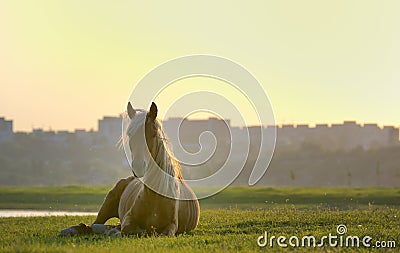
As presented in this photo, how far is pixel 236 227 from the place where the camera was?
14578 millimetres

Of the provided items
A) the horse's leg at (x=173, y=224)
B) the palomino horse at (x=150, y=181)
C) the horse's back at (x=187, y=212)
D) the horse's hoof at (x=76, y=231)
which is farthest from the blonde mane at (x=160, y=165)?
the horse's hoof at (x=76, y=231)

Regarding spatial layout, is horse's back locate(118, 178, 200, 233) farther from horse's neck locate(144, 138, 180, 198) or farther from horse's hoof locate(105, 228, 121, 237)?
horse's neck locate(144, 138, 180, 198)

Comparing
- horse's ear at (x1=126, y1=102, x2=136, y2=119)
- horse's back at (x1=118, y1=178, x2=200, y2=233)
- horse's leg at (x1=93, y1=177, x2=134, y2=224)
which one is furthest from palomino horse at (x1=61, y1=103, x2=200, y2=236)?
horse's leg at (x1=93, y1=177, x2=134, y2=224)

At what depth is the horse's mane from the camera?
1197cm

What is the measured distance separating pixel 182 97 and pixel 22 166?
401 ft

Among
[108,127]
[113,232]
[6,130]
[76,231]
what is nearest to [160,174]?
[113,232]

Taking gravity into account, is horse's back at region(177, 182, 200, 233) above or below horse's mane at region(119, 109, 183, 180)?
below

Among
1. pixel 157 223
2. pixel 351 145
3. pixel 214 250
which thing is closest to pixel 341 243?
pixel 214 250

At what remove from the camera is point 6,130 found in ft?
513

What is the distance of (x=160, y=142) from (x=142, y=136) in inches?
18.2

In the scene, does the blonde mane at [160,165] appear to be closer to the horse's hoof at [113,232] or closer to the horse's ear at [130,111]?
the horse's ear at [130,111]

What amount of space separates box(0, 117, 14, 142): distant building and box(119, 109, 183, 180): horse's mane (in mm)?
143323

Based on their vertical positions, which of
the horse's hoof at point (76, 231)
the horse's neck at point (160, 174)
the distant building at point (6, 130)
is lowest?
the horse's hoof at point (76, 231)

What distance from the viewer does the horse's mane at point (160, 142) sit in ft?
39.3
